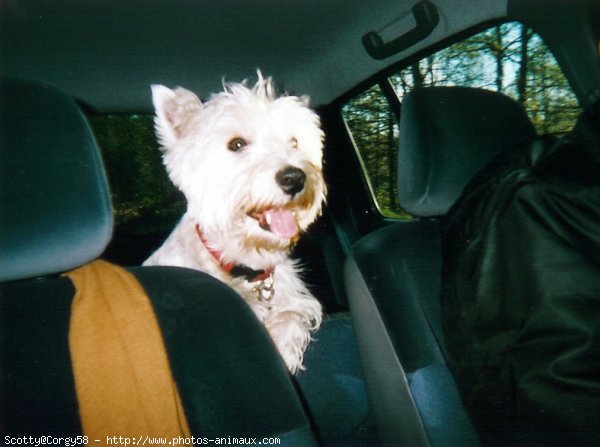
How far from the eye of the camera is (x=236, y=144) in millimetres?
2715

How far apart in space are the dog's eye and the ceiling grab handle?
127 cm

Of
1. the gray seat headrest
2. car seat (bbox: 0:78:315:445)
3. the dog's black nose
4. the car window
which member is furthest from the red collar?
the car window

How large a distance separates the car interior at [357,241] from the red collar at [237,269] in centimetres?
47

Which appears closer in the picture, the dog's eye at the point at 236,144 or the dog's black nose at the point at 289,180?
the dog's black nose at the point at 289,180

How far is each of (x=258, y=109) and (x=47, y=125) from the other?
1499mm

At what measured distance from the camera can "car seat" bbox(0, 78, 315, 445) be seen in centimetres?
133

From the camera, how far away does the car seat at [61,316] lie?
1.33 meters

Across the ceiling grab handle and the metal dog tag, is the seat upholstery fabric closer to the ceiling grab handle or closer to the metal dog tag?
the metal dog tag

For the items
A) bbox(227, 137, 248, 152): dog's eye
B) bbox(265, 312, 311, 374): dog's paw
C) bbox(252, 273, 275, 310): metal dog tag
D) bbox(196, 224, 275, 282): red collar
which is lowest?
bbox(265, 312, 311, 374): dog's paw

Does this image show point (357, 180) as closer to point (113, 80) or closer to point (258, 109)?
point (258, 109)

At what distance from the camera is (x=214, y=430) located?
1.40 metres

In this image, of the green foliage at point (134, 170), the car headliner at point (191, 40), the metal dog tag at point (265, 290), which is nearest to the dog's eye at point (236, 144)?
the metal dog tag at point (265, 290)

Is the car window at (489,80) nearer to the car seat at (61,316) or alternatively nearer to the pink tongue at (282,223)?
the pink tongue at (282,223)

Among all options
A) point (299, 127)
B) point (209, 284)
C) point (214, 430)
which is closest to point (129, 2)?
point (299, 127)
